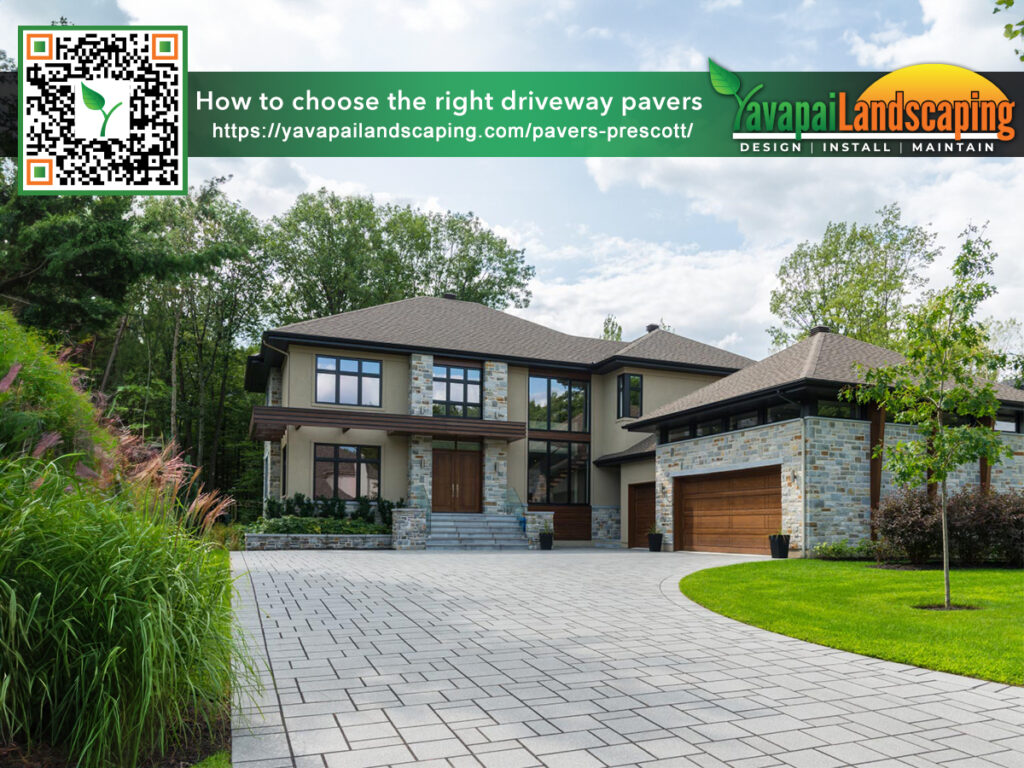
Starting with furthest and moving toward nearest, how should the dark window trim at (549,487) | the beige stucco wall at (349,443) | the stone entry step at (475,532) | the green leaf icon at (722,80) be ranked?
the dark window trim at (549,487)
the beige stucco wall at (349,443)
the stone entry step at (475,532)
the green leaf icon at (722,80)

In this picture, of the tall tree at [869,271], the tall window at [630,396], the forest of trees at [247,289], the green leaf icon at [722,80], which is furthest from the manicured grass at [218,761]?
the tall tree at [869,271]

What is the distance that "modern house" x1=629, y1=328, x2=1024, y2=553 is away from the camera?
51.2 ft

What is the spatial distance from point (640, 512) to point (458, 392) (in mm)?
6776

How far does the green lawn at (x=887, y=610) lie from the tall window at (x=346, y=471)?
11.7m

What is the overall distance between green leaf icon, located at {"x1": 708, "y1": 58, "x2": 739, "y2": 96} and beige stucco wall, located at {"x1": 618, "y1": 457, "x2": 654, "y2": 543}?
15.2 metres

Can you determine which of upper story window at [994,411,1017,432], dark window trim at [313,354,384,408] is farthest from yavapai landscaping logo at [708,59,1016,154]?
dark window trim at [313,354,384,408]

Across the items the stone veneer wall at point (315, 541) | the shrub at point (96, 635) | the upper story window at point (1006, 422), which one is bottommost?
the stone veneer wall at point (315, 541)

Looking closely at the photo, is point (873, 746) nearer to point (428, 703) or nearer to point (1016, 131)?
point (428, 703)

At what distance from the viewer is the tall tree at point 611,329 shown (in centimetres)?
4403

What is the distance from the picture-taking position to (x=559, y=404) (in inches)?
994

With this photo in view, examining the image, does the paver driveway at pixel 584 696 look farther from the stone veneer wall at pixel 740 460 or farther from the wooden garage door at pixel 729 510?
the wooden garage door at pixel 729 510

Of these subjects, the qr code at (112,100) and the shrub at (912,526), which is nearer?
the qr code at (112,100)

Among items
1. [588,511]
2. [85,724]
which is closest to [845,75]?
[85,724]

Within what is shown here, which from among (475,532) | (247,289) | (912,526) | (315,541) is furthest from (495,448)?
(247,289)
